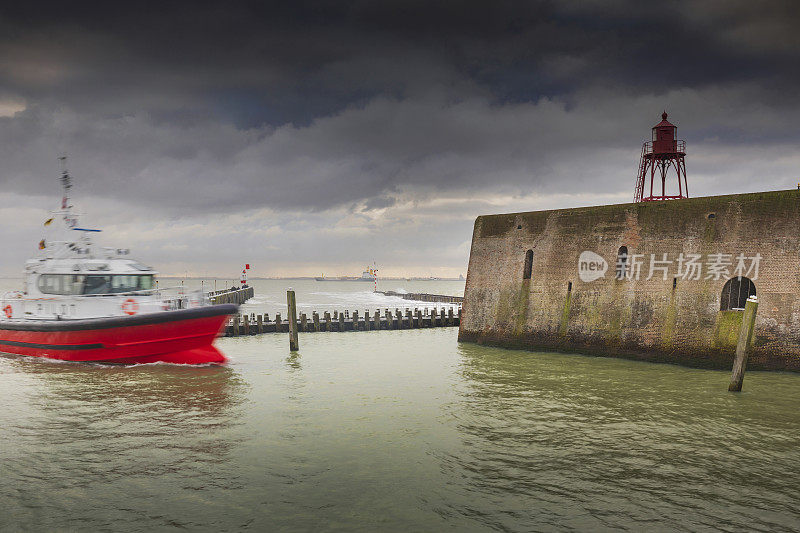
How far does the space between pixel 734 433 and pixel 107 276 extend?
1869 cm

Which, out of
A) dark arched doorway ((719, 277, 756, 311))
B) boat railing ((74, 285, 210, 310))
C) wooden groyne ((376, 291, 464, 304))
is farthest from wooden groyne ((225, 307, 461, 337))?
wooden groyne ((376, 291, 464, 304))

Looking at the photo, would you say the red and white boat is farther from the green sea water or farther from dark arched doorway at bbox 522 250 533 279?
dark arched doorway at bbox 522 250 533 279

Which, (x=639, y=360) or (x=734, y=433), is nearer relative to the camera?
(x=734, y=433)

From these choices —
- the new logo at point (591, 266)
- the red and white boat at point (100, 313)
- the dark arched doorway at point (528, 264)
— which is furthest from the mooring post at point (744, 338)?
the red and white boat at point (100, 313)

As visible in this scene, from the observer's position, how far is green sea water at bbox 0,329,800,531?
271 inches

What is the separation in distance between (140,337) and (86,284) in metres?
3.14

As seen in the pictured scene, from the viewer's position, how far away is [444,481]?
8031 mm

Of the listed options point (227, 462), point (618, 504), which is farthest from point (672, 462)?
point (227, 462)

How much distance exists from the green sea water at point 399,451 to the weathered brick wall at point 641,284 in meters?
1.54

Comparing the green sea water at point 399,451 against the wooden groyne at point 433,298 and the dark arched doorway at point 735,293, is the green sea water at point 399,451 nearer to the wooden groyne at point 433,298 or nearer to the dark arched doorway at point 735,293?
the dark arched doorway at point 735,293

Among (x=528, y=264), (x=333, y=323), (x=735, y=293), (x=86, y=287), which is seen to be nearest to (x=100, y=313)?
(x=86, y=287)

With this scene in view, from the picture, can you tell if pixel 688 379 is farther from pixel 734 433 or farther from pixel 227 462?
pixel 227 462

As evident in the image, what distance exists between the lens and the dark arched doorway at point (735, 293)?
654 inches

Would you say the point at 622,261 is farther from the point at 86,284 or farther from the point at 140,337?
the point at 86,284
